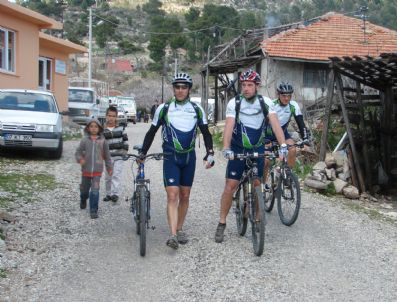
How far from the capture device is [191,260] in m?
5.80

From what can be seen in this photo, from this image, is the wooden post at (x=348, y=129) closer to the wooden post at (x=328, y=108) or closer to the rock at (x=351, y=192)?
the wooden post at (x=328, y=108)

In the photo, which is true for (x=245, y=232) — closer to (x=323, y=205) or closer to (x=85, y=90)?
(x=323, y=205)

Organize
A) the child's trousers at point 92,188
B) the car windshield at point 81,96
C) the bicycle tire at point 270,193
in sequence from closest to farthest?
the child's trousers at point 92,188, the bicycle tire at point 270,193, the car windshield at point 81,96

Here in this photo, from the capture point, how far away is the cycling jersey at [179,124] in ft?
20.1

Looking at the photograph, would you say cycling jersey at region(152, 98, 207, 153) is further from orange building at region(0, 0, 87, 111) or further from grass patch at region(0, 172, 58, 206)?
orange building at region(0, 0, 87, 111)

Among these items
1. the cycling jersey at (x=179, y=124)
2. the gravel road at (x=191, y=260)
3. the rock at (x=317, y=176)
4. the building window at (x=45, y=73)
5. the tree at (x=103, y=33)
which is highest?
the tree at (x=103, y=33)

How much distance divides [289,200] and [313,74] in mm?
17644

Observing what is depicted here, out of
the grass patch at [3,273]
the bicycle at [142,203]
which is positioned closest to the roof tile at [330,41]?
the bicycle at [142,203]

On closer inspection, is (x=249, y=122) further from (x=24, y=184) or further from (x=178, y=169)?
(x=24, y=184)

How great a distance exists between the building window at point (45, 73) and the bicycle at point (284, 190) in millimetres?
16989

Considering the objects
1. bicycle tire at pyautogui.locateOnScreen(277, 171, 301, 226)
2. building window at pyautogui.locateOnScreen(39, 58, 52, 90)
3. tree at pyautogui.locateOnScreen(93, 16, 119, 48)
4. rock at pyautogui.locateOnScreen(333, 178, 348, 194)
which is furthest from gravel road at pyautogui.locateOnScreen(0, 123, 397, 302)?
tree at pyautogui.locateOnScreen(93, 16, 119, 48)

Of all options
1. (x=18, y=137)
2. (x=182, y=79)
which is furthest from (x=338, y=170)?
(x=18, y=137)

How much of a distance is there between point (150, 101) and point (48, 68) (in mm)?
38559

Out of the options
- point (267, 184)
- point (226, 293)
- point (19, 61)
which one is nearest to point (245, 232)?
point (267, 184)
